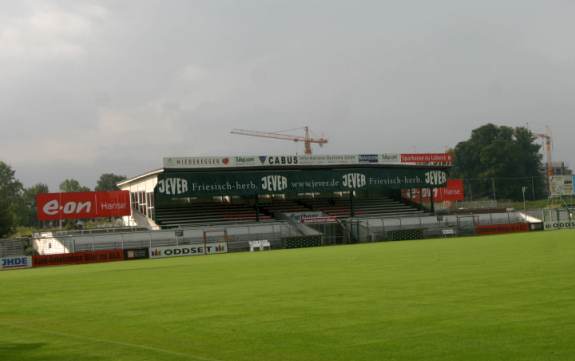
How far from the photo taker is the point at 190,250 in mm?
61906

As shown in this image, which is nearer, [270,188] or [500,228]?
[500,228]

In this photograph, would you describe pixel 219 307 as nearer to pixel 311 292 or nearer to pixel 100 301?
pixel 311 292

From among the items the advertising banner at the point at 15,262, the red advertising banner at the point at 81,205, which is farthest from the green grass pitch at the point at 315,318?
the red advertising banner at the point at 81,205

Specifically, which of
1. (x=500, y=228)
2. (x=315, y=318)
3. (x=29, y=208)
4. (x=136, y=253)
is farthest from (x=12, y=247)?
(x=29, y=208)

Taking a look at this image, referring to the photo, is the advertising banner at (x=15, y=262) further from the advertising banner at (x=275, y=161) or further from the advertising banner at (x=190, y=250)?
the advertising banner at (x=275, y=161)

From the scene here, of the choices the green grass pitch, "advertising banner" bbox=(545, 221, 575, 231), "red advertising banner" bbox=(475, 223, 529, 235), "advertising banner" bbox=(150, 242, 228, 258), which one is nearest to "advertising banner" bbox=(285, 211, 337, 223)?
"advertising banner" bbox=(150, 242, 228, 258)

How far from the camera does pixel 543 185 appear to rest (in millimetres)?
171375

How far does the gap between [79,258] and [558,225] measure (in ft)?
169

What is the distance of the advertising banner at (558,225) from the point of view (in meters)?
79.6

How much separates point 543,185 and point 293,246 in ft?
389

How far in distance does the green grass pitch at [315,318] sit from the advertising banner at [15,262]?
97.6 feet

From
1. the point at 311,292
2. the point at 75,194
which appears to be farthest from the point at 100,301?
the point at 75,194

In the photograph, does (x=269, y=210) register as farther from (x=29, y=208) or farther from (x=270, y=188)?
(x=29, y=208)

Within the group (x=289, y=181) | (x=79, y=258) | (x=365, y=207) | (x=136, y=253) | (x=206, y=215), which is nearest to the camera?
(x=79, y=258)
